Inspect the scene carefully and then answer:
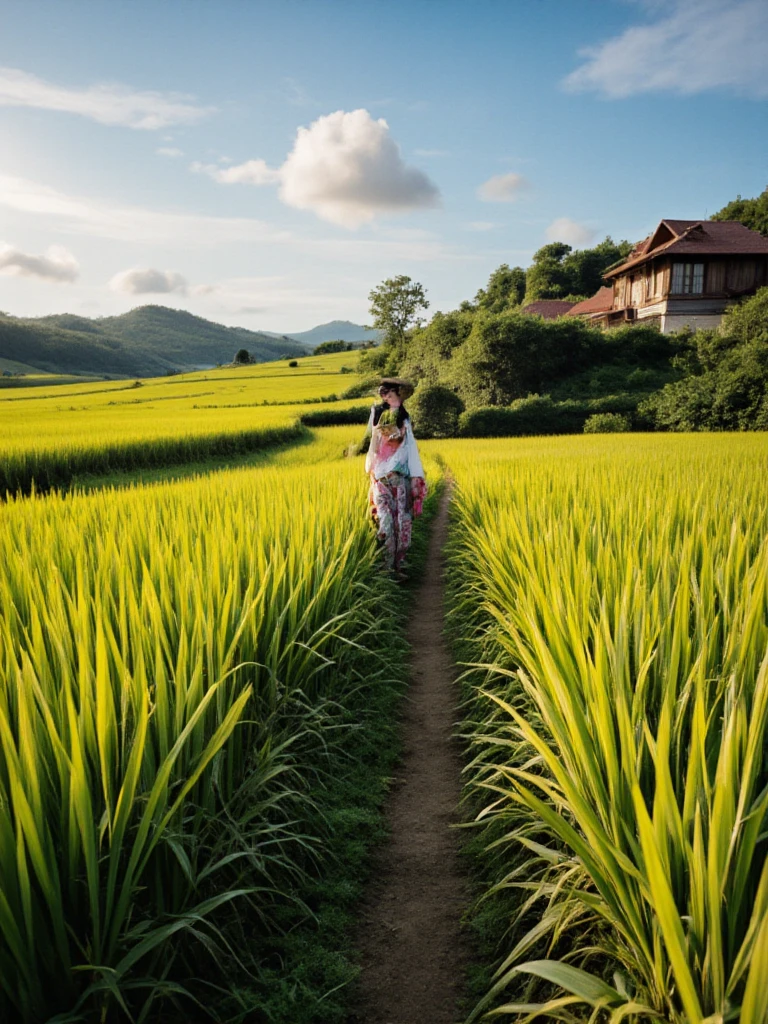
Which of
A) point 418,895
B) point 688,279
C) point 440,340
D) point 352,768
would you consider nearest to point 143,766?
point 418,895

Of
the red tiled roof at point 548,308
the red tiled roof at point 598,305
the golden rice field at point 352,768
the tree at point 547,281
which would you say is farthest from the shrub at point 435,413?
the tree at point 547,281

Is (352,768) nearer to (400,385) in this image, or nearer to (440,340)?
(400,385)

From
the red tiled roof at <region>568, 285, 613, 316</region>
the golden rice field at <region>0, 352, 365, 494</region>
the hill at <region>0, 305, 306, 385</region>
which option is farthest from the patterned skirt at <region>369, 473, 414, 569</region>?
the hill at <region>0, 305, 306, 385</region>

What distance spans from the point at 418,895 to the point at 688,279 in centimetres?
3031

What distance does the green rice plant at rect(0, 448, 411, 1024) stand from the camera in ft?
4.06

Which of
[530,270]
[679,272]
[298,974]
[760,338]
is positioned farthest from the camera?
[530,270]

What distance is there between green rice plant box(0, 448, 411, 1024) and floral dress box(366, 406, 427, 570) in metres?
2.08

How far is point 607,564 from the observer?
261 centimetres

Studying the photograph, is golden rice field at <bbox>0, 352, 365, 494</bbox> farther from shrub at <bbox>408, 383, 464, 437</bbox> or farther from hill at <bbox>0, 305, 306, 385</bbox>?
hill at <bbox>0, 305, 306, 385</bbox>

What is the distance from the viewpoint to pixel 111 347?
127812 millimetres

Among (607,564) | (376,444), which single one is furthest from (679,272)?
(607,564)

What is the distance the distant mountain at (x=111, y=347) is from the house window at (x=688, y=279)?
81.6 metres

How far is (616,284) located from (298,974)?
36.7 metres

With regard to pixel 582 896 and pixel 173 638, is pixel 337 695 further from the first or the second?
pixel 582 896
